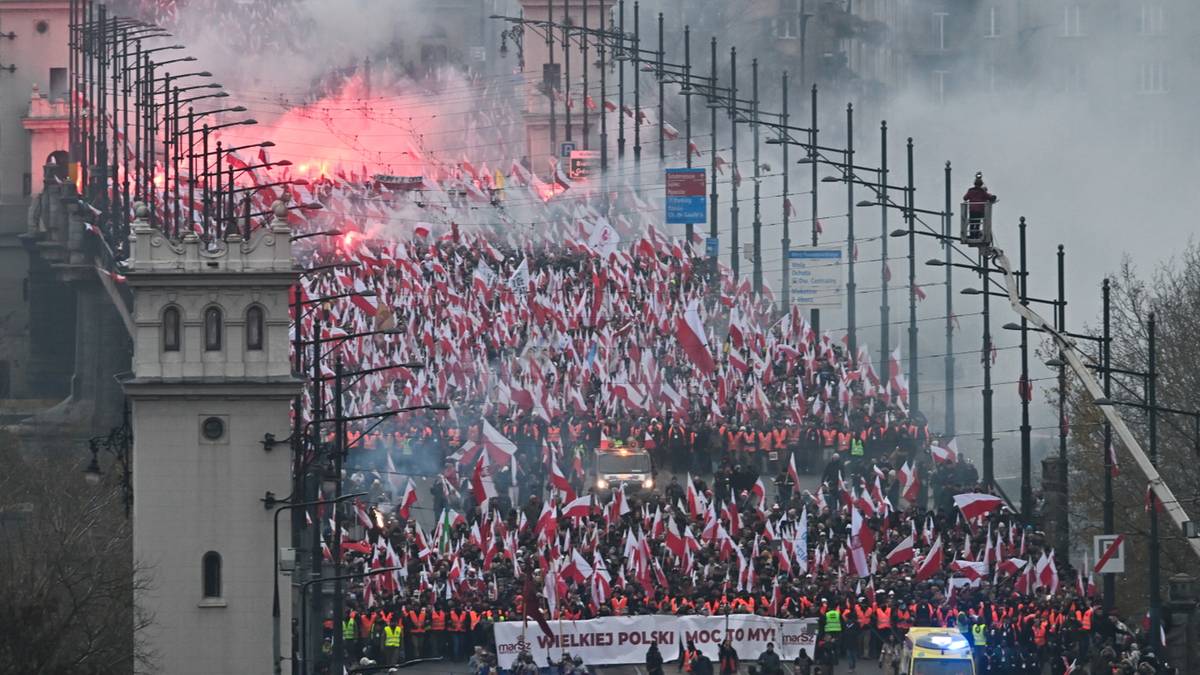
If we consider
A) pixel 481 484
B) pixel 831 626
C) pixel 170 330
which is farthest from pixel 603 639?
pixel 170 330

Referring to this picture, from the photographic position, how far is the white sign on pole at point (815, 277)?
111 metres

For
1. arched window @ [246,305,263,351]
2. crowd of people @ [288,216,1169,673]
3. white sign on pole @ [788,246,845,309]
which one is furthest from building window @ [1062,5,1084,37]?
arched window @ [246,305,263,351]

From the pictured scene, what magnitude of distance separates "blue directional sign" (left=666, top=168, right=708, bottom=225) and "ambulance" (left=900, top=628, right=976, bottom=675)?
59.9 m

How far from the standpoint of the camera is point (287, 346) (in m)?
78.0

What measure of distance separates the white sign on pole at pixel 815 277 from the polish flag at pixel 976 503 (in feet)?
105

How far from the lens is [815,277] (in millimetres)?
111312

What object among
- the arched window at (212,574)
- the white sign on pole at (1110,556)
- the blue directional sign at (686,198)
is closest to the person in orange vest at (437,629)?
the arched window at (212,574)

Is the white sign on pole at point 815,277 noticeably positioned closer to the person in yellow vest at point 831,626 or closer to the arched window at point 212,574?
the person in yellow vest at point 831,626

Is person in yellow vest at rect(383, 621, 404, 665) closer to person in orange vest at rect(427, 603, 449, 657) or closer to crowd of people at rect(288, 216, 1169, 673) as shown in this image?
crowd of people at rect(288, 216, 1169, 673)

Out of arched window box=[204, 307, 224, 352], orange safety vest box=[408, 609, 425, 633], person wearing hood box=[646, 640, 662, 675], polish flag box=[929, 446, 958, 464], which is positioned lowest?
person wearing hood box=[646, 640, 662, 675]

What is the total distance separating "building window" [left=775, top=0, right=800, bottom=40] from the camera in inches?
6954

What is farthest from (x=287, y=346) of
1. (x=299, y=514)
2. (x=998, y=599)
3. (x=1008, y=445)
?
(x=1008, y=445)

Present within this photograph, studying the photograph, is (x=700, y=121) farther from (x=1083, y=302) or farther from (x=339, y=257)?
(x=339, y=257)

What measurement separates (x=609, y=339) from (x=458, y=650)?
84.6ft
